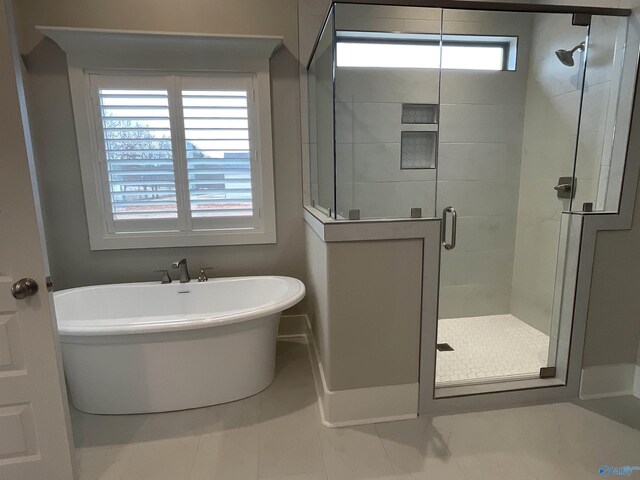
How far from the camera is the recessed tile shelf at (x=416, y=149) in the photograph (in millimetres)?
2629

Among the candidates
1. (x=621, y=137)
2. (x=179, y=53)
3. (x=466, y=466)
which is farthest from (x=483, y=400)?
(x=179, y=53)

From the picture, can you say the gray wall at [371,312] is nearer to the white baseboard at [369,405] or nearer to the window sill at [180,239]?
the white baseboard at [369,405]

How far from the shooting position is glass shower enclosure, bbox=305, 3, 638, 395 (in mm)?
A: 2023

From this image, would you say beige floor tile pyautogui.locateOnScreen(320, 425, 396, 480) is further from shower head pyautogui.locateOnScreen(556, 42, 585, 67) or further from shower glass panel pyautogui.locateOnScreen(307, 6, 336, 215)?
shower head pyautogui.locateOnScreen(556, 42, 585, 67)

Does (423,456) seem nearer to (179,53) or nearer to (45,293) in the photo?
(45,293)

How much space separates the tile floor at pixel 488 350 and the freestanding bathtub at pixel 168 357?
1.10 meters

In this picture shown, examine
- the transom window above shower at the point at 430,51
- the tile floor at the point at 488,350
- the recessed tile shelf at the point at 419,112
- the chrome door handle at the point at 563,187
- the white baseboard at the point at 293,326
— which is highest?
the transom window above shower at the point at 430,51

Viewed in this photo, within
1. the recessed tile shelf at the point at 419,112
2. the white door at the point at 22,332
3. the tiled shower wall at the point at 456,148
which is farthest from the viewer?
the recessed tile shelf at the point at 419,112

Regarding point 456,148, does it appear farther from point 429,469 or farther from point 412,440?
point 429,469

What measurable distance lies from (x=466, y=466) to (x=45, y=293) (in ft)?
6.35

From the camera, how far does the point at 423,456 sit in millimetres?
1698

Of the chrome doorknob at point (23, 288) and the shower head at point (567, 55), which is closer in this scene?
the chrome doorknob at point (23, 288)

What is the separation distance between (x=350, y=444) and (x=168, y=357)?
1.07 m

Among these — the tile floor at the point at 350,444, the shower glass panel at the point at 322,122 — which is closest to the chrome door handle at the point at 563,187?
the tile floor at the point at 350,444
